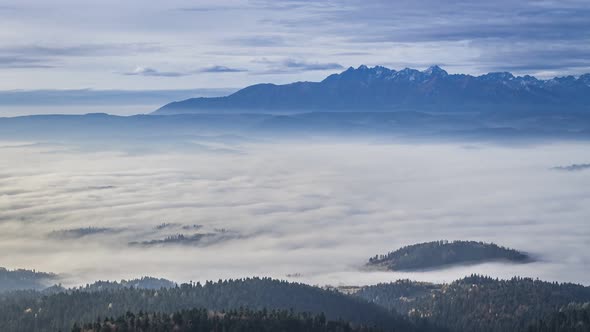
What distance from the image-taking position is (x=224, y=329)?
191250 mm

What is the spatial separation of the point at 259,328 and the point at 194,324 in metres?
12.6

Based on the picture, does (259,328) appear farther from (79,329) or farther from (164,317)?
(79,329)

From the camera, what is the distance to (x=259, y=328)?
196 meters

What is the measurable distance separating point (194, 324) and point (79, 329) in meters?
21.5

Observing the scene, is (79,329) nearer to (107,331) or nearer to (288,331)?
(107,331)

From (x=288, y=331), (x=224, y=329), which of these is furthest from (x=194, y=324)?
(x=288, y=331)

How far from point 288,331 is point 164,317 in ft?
79.5

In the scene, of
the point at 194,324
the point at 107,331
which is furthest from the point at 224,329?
the point at 107,331

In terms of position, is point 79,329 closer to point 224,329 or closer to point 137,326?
point 137,326

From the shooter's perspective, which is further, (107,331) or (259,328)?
(259,328)

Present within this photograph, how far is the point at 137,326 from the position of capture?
18962 centimetres

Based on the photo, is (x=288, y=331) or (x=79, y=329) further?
(x=288, y=331)

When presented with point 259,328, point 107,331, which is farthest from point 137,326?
point 259,328

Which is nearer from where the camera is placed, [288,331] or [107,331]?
[107,331]
